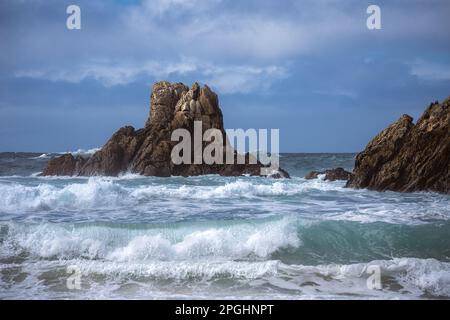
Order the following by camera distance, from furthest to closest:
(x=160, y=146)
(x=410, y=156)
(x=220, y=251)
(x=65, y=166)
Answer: (x=65, y=166) → (x=160, y=146) → (x=410, y=156) → (x=220, y=251)

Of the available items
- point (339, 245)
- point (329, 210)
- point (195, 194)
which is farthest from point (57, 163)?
point (339, 245)

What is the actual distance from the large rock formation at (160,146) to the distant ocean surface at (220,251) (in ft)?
46.5

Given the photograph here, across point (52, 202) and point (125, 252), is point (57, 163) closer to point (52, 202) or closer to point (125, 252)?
point (52, 202)

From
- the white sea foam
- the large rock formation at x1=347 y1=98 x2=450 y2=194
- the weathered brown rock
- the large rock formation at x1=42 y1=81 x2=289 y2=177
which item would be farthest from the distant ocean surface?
the weathered brown rock

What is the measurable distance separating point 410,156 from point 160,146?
46.9 ft

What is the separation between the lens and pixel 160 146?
2584 centimetres

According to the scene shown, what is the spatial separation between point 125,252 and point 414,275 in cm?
390

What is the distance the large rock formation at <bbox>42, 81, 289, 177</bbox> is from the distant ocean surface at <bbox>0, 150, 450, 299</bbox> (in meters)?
14.2

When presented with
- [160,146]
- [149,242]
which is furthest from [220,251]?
[160,146]

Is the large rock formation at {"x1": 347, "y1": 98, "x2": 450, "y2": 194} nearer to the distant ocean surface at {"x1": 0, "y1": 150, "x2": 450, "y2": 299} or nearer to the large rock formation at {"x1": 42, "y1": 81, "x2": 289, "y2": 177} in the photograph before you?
the distant ocean surface at {"x1": 0, "y1": 150, "x2": 450, "y2": 299}

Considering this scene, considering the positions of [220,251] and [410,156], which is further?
[410,156]

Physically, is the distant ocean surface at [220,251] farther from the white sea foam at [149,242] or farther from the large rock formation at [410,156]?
the large rock formation at [410,156]

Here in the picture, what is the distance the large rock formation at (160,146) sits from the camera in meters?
25.4

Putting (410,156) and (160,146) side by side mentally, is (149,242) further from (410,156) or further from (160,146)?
(160,146)
